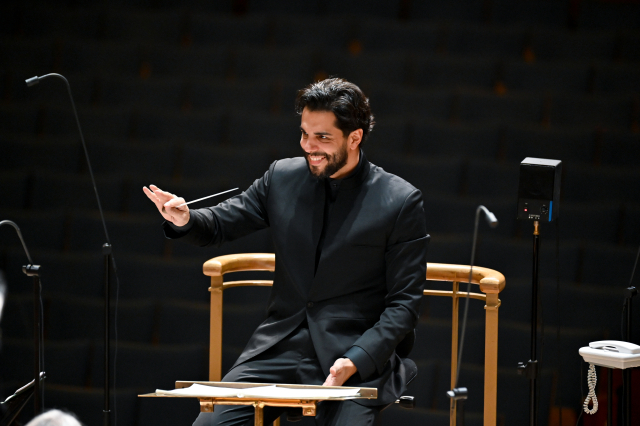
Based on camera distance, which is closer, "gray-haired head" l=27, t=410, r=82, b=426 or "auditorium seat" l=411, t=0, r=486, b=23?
"gray-haired head" l=27, t=410, r=82, b=426

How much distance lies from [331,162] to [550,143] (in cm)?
78

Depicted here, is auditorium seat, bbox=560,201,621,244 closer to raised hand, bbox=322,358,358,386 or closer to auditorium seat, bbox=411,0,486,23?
auditorium seat, bbox=411,0,486,23

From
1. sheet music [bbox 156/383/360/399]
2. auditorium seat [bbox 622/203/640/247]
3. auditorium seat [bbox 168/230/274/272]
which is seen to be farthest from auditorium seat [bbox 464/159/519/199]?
sheet music [bbox 156/383/360/399]

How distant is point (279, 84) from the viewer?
5.43ft

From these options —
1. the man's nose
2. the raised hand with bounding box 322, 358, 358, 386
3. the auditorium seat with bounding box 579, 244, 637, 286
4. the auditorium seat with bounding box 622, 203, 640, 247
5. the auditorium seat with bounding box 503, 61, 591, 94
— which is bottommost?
the raised hand with bounding box 322, 358, 358, 386

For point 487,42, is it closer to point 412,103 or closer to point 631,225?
point 412,103

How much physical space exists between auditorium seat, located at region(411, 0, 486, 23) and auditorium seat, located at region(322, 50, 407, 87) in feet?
0.63

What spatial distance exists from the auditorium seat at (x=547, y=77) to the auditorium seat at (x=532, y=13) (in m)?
0.15

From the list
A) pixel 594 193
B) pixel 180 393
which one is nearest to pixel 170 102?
pixel 594 193

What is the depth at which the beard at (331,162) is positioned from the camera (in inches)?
35.7

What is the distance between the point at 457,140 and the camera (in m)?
1.55

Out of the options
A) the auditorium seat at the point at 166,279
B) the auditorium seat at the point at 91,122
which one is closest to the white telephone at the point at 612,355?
the auditorium seat at the point at 166,279

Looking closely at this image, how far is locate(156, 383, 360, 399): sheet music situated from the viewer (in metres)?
0.68

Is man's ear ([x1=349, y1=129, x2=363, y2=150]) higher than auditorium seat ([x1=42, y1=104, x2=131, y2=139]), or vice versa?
auditorium seat ([x1=42, y1=104, x2=131, y2=139])
